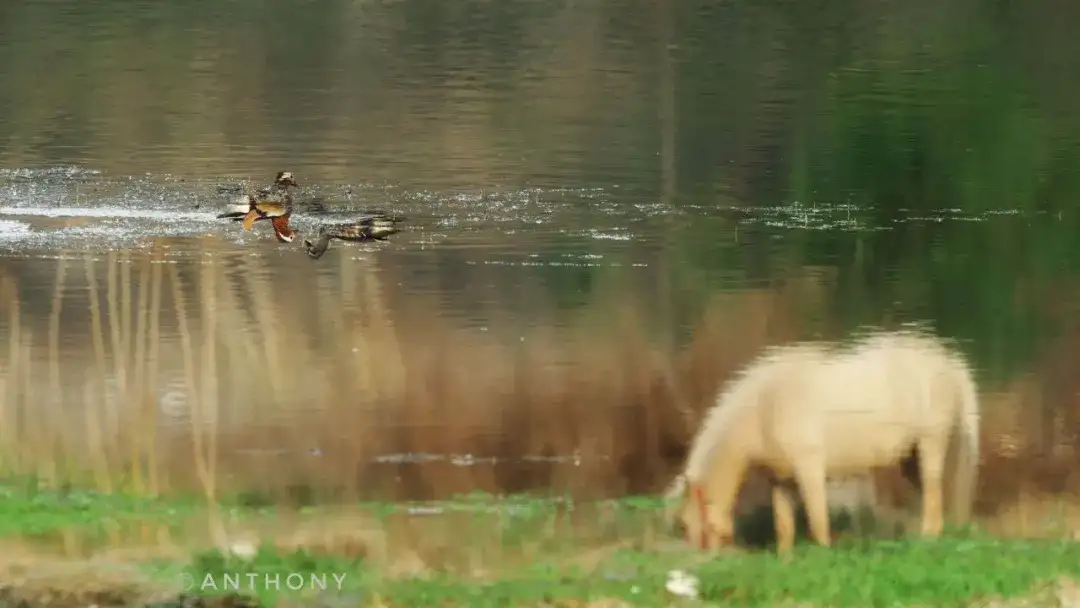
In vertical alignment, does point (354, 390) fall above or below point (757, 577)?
above

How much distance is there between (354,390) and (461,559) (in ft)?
0.80

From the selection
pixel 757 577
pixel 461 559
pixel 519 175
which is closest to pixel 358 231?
pixel 519 175

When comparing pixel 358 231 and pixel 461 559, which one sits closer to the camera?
pixel 461 559

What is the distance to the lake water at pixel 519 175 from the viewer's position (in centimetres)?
119

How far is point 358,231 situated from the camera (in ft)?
4.02

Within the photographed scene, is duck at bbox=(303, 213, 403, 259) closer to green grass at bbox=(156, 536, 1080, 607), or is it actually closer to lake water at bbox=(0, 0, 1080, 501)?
lake water at bbox=(0, 0, 1080, 501)

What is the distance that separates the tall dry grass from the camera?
3.73 feet

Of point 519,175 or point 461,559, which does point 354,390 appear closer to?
point 461,559

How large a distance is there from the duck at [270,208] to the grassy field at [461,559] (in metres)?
0.34

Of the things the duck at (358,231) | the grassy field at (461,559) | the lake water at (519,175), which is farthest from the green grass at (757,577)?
the duck at (358,231)

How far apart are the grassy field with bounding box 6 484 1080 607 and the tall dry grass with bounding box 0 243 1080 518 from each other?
3cm

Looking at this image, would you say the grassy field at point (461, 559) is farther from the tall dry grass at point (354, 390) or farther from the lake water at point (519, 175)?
the lake water at point (519, 175)

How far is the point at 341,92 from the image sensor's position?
4.30 feet

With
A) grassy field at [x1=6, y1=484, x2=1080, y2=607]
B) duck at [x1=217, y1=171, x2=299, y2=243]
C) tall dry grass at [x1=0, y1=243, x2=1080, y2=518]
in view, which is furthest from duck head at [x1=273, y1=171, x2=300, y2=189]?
grassy field at [x1=6, y1=484, x2=1080, y2=607]
